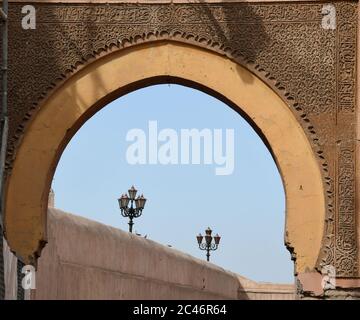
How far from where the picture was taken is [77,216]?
10.5 metres

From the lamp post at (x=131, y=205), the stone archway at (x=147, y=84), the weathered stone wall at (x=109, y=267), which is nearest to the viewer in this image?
the stone archway at (x=147, y=84)

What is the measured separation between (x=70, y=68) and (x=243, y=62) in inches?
40.5

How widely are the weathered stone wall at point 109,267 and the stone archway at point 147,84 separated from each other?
0.59 meters

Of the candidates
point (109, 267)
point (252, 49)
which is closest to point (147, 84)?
point (252, 49)

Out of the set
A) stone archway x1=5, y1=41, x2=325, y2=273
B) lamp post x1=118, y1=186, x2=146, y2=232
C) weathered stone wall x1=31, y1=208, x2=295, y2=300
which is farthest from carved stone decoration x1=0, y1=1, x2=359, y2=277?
lamp post x1=118, y1=186, x2=146, y2=232

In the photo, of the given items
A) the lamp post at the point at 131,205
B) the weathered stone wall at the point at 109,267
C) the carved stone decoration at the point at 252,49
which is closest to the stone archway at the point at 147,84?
the carved stone decoration at the point at 252,49

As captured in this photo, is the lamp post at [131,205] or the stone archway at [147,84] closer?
the stone archway at [147,84]

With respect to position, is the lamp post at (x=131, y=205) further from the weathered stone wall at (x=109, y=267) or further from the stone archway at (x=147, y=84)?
the stone archway at (x=147, y=84)

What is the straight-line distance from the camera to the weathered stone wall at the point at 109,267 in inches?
386

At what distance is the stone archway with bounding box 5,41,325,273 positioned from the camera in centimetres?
754

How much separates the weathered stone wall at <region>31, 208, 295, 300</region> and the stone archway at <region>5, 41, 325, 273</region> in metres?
0.59

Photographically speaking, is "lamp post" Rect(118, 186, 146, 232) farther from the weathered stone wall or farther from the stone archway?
the stone archway

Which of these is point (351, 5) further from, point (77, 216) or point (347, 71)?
point (77, 216)
